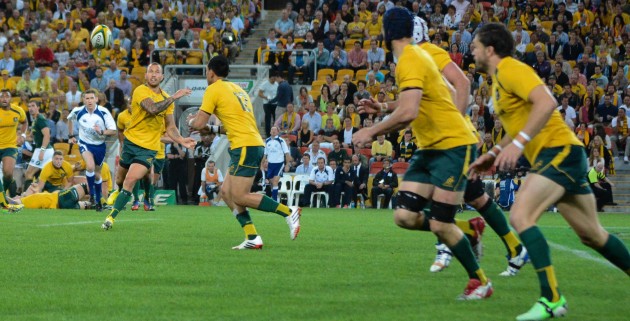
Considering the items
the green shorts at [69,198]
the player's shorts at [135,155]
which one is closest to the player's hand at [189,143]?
the player's shorts at [135,155]

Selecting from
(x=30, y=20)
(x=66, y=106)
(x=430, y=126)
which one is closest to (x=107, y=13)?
(x=30, y=20)

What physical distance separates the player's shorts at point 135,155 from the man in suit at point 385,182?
10.8 meters

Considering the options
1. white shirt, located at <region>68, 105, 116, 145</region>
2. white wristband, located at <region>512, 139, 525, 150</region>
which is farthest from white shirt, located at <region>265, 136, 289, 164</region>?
white wristband, located at <region>512, 139, 525, 150</region>

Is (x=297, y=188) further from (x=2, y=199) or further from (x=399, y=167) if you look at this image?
(x=2, y=199)

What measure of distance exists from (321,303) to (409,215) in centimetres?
109

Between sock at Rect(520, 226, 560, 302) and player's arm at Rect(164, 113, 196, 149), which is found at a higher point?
sock at Rect(520, 226, 560, 302)

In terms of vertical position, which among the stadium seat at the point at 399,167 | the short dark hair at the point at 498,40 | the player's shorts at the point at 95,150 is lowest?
the stadium seat at the point at 399,167

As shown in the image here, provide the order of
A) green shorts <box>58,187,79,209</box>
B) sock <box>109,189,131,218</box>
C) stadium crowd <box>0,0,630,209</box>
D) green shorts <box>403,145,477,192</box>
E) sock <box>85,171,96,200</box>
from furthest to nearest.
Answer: stadium crowd <box>0,0,630,209</box>, green shorts <box>58,187,79,209</box>, sock <box>85,171,96,200</box>, sock <box>109,189,131,218</box>, green shorts <box>403,145,477,192</box>

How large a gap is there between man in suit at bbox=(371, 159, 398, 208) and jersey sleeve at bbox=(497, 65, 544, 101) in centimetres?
1914

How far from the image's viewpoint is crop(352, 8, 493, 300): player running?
7.83m

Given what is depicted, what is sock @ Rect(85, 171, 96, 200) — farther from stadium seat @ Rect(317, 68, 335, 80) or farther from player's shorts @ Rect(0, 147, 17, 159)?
stadium seat @ Rect(317, 68, 335, 80)

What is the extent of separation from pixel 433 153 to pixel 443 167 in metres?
0.19

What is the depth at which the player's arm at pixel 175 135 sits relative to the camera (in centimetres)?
1457

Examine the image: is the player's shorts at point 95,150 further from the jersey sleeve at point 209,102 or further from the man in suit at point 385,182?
the jersey sleeve at point 209,102
